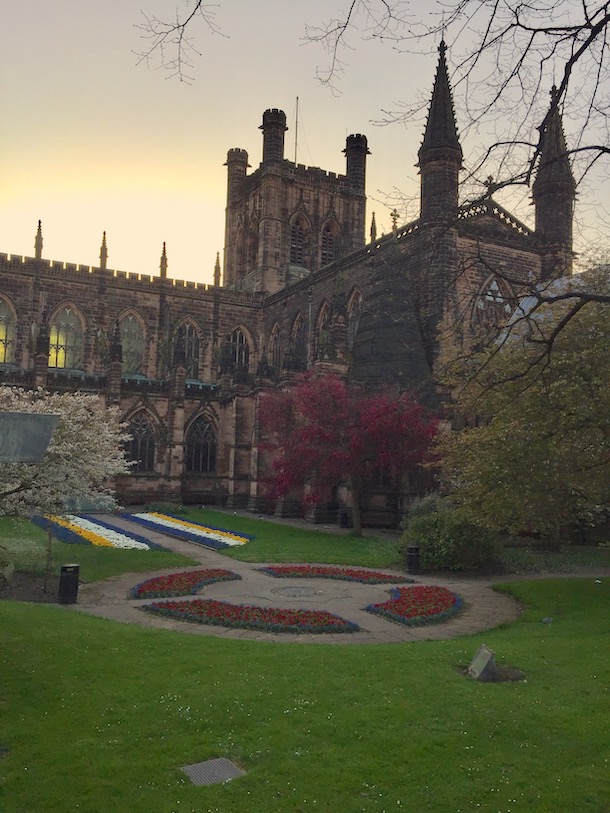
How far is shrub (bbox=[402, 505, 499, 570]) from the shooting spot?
747 inches

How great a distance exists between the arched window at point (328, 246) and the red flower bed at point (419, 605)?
45.8 meters

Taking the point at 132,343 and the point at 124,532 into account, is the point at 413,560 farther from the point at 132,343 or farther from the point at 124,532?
the point at 132,343

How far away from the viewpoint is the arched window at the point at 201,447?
44.0 meters

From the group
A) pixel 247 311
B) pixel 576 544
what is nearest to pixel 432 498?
pixel 576 544

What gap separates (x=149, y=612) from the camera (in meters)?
13.1

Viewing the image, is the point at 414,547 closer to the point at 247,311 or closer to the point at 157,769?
the point at 157,769

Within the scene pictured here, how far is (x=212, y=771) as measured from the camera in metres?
6.01

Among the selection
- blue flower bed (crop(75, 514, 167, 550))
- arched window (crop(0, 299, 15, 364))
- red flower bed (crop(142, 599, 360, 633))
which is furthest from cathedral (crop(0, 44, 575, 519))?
red flower bed (crop(142, 599, 360, 633))

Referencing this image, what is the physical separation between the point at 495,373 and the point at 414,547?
5402 mm

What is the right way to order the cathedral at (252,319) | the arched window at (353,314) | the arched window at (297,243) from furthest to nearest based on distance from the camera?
the arched window at (297,243) → the arched window at (353,314) → the cathedral at (252,319)

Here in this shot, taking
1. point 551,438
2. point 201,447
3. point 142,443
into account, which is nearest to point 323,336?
point 201,447

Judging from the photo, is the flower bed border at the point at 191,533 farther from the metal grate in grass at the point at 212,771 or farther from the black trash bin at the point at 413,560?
the metal grate in grass at the point at 212,771

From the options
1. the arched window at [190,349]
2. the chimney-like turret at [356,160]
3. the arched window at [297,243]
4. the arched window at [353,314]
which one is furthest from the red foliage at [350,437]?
the chimney-like turret at [356,160]

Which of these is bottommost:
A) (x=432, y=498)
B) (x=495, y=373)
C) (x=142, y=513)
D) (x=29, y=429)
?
(x=142, y=513)
